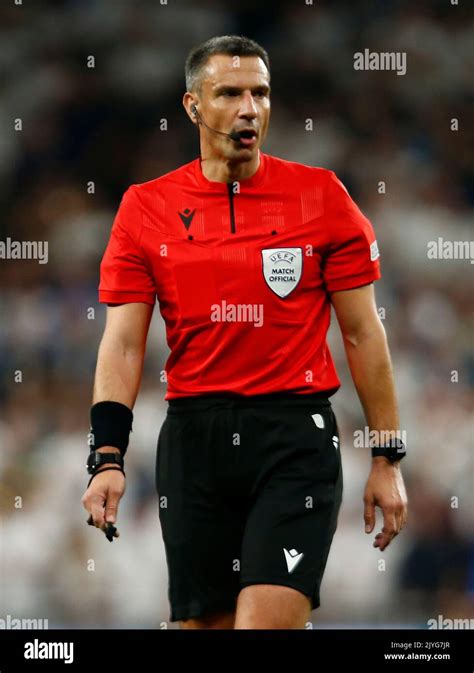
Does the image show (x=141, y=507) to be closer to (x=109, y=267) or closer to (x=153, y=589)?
(x=153, y=589)

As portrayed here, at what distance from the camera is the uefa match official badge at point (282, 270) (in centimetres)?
310

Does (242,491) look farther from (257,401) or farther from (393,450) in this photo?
(393,450)

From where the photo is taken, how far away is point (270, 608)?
9.50 ft

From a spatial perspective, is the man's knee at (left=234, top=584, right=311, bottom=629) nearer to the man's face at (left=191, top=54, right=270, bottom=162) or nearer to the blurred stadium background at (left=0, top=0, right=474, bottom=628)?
the man's face at (left=191, top=54, right=270, bottom=162)

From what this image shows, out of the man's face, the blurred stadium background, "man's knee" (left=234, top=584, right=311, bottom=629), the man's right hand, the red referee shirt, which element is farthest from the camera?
the blurred stadium background

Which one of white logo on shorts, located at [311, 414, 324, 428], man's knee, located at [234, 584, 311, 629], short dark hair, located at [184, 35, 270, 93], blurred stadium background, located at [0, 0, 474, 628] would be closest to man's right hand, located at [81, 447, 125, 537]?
man's knee, located at [234, 584, 311, 629]

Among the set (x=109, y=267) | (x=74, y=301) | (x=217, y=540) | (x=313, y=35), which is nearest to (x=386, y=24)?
(x=313, y=35)

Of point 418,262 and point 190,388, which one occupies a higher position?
point 418,262

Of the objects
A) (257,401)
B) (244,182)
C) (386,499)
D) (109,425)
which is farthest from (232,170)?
(386,499)

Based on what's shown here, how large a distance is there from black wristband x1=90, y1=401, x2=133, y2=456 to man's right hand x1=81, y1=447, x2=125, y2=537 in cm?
10

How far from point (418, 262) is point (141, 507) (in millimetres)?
1906

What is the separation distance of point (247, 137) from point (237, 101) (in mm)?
106

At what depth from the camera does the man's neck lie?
328cm

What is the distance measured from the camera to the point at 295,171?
3.30 m
